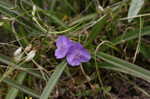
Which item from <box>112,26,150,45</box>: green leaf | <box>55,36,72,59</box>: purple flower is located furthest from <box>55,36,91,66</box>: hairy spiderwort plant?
<box>112,26,150,45</box>: green leaf

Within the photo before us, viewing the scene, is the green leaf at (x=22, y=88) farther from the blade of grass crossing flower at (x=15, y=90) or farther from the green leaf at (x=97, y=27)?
the green leaf at (x=97, y=27)

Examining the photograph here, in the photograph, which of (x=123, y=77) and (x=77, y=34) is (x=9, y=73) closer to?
(x=77, y=34)

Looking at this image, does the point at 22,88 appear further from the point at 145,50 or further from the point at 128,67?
the point at 145,50

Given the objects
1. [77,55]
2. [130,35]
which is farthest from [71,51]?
[130,35]

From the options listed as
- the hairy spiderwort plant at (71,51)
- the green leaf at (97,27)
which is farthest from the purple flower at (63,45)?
the green leaf at (97,27)

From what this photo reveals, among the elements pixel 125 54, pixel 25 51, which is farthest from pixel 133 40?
pixel 25 51
